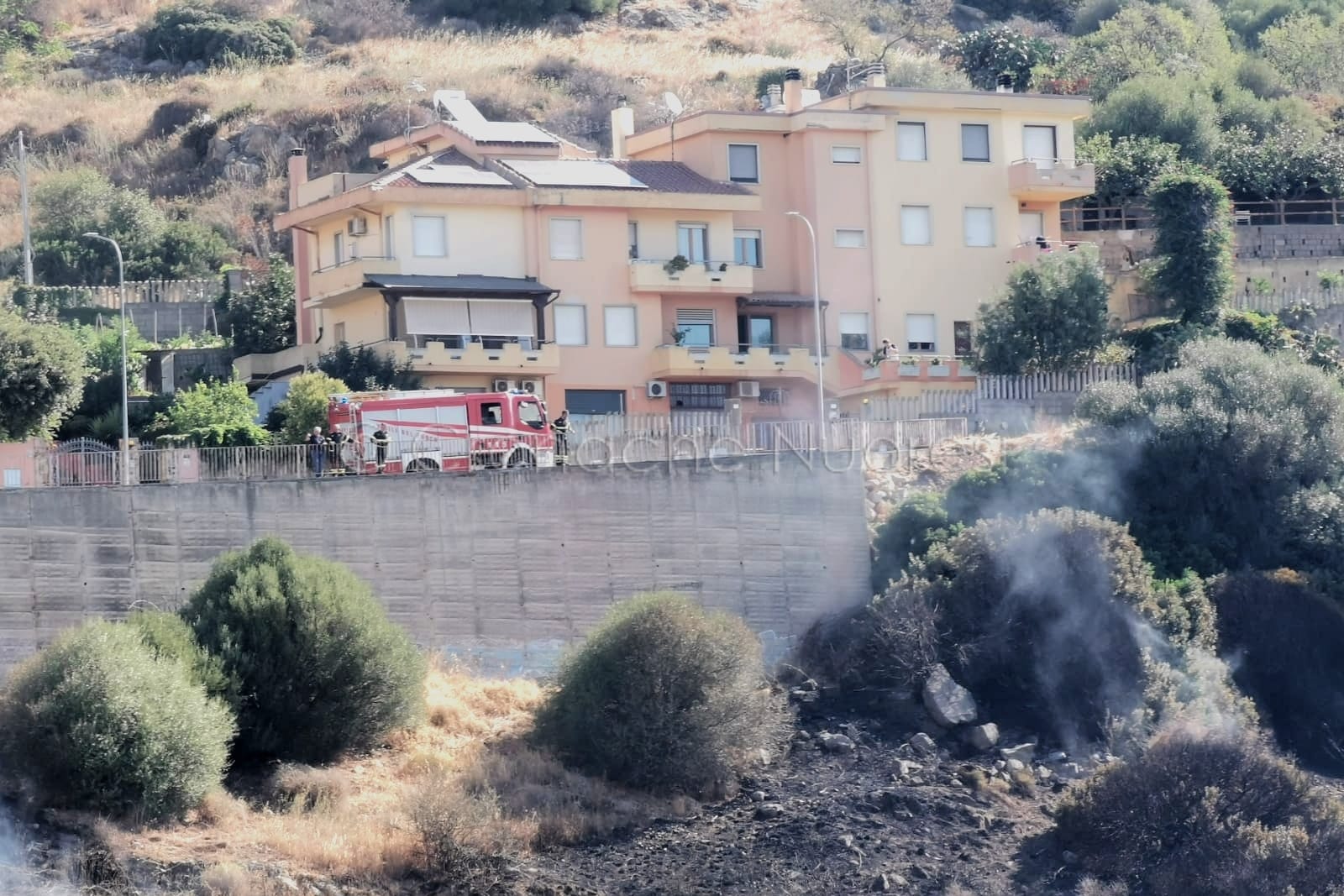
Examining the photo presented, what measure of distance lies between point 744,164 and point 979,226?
729cm

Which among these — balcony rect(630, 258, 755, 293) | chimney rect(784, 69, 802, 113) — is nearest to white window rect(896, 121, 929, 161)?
chimney rect(784, 69, 802, 113)

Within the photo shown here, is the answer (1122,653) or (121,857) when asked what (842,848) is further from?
(121,857)

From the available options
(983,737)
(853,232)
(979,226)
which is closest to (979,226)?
(979,226)

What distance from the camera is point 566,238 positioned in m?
71.6

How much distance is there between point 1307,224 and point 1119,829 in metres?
36.9

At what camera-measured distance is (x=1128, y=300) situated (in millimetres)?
76000

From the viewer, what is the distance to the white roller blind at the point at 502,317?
6969 centimetres

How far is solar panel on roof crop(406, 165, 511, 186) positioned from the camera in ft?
231

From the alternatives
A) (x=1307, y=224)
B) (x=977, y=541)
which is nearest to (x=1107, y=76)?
(x=1307, y=224)

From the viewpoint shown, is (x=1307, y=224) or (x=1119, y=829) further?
(x=1307, y=224)

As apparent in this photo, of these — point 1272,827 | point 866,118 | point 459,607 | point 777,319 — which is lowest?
point 1272,827

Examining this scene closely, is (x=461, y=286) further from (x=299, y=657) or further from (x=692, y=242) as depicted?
(x=299, y=657)

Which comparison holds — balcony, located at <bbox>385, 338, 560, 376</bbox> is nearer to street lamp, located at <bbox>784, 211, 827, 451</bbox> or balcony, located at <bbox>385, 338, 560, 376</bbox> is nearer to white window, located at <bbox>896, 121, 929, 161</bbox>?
street lamp, located at <bbox>784, 211, 827, 451</bbox>

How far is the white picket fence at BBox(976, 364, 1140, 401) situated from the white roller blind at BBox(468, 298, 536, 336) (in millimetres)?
12563
